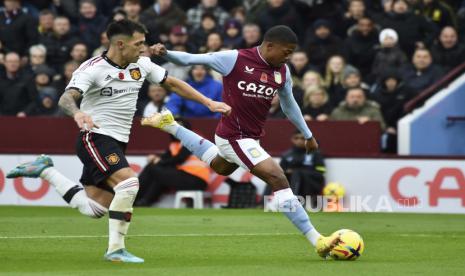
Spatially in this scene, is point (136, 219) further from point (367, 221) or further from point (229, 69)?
point (229, 69)

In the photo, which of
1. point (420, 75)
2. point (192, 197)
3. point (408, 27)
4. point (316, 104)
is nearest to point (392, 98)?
point (420, 75)

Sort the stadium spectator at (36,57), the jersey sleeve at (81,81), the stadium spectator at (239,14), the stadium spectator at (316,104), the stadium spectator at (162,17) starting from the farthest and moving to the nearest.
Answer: the stadium spectator at (239,14) < the stadium spectator at (162,17) < the stadium spectator at (36,57) < the stadium spectator at (316,104) < the jersey sleeve at (81,81)

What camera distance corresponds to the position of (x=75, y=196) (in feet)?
42.7

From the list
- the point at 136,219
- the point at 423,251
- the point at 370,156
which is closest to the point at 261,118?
the point at 423,251

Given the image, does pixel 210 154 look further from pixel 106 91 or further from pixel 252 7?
pixel 252 7

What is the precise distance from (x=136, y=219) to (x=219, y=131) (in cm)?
485

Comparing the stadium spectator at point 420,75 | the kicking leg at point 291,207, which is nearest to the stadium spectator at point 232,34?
the stadium spectator at point 420,75

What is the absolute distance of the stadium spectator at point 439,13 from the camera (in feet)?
75.7

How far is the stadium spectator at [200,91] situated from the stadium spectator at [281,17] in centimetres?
277

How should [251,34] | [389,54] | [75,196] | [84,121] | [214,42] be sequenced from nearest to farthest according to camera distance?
[84,121], [75,196], [389,54], [214,42], [251,34]

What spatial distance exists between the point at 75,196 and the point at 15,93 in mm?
10802

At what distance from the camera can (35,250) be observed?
41.9ft

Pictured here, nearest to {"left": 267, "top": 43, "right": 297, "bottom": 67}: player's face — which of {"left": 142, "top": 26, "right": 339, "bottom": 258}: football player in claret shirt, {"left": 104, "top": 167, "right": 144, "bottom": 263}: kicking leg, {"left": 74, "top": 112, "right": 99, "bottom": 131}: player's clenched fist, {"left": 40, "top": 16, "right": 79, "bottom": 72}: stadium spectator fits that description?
{"left": 142, "top": 26, "right": 339, "bottom": 258}: football player in claret shirt

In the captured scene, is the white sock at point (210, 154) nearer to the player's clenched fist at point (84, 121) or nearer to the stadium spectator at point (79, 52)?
the player's clenched fist at point (84, 121)
